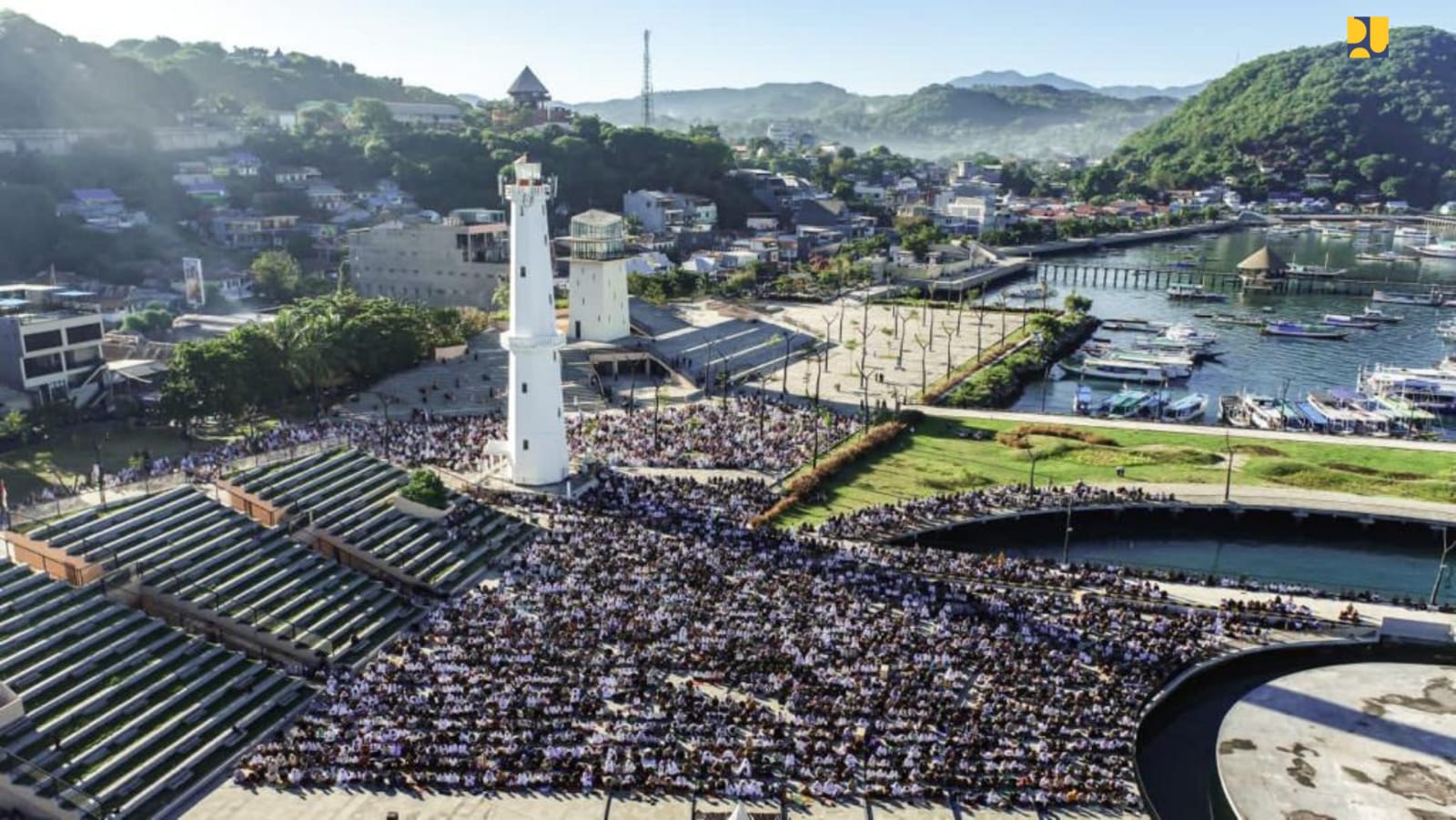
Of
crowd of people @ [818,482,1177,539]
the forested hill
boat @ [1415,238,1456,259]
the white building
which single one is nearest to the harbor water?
boat @ [1415,238,1456,259]

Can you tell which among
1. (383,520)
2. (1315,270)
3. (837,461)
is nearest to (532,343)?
(383,520)

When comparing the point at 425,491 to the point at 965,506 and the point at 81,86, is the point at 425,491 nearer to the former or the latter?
the point at 965,506

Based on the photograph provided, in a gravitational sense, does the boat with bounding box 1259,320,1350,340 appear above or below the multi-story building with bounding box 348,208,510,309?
below

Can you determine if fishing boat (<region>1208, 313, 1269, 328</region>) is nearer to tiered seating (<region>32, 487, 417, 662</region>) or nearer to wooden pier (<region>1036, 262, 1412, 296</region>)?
wooden pier (<region>1036, 262, 1412, 296</region>)

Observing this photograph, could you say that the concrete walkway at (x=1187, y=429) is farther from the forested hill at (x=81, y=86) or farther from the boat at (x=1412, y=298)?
the forested hill at (x=81, y=86)

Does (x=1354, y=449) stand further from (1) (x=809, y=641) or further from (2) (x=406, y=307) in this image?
(2) (x=406, y=307)

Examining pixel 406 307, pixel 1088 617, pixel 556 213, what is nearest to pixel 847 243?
pixel 556 213
